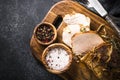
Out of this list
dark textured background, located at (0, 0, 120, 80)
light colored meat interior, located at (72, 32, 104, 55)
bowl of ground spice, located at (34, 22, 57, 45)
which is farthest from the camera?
dark textured background, located at (0, 0, 120, 80)

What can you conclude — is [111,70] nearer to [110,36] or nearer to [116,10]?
[110,36]

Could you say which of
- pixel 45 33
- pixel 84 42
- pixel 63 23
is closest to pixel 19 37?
pixel 45 33

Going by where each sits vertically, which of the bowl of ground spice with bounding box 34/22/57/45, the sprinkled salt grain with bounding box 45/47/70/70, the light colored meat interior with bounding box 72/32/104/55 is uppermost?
the bowl of ground spice with bounding box 34/22/57/45

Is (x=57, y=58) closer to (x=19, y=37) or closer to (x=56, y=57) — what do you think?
(x=56, y=57)

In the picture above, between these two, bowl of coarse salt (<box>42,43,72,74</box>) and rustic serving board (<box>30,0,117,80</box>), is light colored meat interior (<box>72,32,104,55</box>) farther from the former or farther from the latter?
rustic serving board (<box>30,0,117,80</box>)

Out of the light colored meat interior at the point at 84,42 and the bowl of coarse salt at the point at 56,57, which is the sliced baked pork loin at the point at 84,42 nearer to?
the light colored meat interior at the point at 84,42

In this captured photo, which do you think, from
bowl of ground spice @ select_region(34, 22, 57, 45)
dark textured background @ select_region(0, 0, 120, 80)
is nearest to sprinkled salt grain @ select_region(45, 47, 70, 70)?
bowl of ground spice @ select_region(34, 22, 57, 45)

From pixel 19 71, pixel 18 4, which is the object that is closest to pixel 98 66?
pixel 19 71
